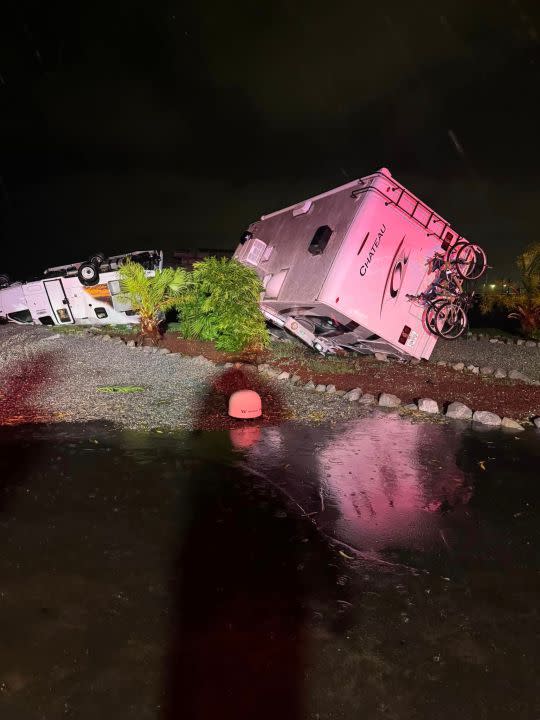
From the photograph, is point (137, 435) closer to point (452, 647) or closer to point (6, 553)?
point (6, 553)

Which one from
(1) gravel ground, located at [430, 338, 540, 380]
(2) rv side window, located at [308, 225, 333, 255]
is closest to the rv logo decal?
(2) rv side window, located at [308, 225, 333, 255]

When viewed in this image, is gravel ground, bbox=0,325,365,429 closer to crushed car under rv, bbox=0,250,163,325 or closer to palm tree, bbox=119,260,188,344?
palm tree, bbox=119,260,188,344

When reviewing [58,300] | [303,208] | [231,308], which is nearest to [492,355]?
[303,208]

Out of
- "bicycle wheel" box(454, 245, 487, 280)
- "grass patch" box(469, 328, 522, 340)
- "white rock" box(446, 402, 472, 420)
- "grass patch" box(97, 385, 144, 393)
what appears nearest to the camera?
"white rock" box(446, 402, 472, 420)

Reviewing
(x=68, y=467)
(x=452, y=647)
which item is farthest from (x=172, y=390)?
(x=452, y=647)

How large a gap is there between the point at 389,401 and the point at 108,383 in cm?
572

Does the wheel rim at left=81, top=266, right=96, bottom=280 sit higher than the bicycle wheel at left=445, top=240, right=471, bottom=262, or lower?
lower

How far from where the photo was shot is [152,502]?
508 centimetres

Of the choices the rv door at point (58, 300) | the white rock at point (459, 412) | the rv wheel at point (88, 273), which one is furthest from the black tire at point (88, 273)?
the white rock at point (459, 412)

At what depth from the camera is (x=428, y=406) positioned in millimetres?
9070

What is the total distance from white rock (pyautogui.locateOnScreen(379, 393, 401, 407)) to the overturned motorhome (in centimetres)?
204

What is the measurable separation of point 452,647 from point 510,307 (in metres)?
23.3

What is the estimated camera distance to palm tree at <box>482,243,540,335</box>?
72.1 feet

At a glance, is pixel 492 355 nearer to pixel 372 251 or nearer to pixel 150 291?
pixel 372 251
